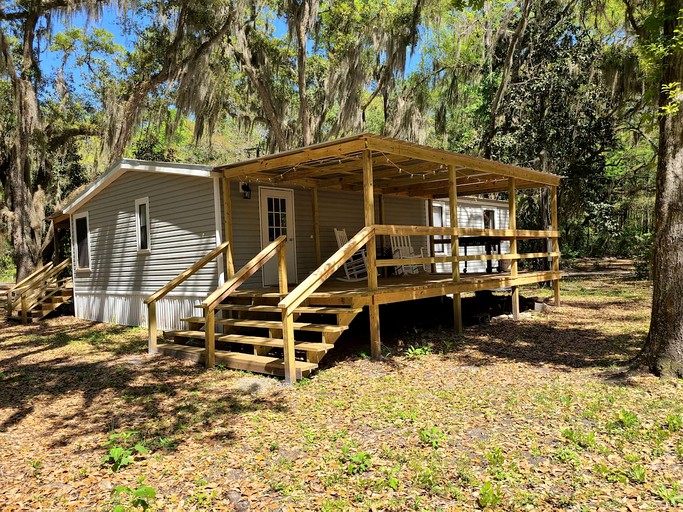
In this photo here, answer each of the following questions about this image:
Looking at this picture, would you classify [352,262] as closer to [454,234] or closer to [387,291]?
[454,234]

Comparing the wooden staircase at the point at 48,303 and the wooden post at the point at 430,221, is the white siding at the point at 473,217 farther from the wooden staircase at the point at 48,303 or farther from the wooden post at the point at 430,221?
the wooden staircase at the point at 48,303

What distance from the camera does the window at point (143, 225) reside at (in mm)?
10336

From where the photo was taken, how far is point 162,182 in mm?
9867

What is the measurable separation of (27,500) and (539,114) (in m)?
16.8

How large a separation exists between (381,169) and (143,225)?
5.19 m

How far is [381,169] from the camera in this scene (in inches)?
371

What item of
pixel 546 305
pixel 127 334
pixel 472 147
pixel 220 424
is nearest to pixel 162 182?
pixel 127 334

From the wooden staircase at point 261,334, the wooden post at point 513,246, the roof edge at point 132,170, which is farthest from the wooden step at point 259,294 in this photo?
the wooden post at point 513,246

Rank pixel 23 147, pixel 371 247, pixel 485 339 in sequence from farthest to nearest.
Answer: pixel 23 147
pixel 485 339
pixel 371 247

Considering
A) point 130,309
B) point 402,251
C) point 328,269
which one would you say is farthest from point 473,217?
point 328,269

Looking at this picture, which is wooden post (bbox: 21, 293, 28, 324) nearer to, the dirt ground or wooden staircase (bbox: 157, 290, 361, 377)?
the dirt ground

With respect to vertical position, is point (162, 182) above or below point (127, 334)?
above

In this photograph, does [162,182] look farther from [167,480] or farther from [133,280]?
[167,480]

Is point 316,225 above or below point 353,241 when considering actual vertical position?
above
